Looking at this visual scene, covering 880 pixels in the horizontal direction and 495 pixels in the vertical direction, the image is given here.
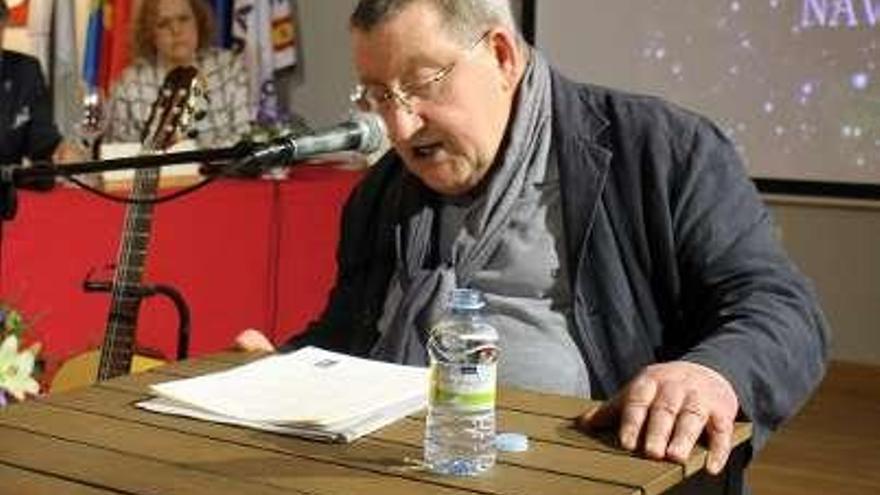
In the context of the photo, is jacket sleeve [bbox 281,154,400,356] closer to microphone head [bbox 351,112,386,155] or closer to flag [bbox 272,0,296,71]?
microphone head [bbox 351,112,386,155]

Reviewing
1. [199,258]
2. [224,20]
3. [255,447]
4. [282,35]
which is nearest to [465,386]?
[255,447]

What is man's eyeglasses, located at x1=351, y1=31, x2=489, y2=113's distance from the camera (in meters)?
1.63

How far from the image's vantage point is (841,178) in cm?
445

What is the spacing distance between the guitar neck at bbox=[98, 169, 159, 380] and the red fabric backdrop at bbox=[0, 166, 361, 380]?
2.37 feet

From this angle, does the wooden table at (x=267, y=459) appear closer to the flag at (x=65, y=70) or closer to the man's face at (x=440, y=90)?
the man's face at (x=440, y=90)

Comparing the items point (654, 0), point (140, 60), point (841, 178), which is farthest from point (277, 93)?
point (841, 178)

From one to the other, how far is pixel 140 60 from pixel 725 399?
3.52m

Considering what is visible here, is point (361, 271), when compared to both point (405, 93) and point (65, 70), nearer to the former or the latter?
point (405, 93)

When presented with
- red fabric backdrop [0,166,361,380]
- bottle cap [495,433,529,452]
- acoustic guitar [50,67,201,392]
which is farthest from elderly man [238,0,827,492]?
red fabric backdrop [0,166,361,380]

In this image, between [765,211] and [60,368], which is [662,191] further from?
[60,368]

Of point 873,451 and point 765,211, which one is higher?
point 765,211

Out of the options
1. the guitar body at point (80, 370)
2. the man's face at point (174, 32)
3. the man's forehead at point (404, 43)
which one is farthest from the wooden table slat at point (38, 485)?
the man's face at point (174, 32)

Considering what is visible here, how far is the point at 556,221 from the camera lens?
68.7 inches

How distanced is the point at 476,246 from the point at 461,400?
25.2 inches
